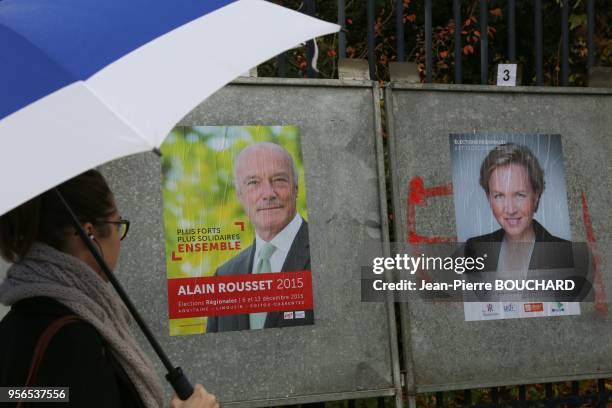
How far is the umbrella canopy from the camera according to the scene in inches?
72.7

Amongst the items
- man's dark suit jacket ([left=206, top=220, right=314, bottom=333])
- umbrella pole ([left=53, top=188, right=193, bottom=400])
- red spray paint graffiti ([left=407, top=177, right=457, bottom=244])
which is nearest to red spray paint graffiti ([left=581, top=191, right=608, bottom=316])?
red spray paint graffiti ([left=407, top=177, right=457, bottom=244])

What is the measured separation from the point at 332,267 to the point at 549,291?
1202 mm

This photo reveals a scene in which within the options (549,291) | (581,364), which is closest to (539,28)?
Answer: (549,291)

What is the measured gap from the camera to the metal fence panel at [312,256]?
4.03 meters

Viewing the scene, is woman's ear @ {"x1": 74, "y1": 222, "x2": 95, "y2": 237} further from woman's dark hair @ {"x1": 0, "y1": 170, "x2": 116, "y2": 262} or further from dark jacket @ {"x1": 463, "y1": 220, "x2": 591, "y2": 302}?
dark jacket @ {"x1": 463, "y1": 220, "x2": 591, "y2": 302}

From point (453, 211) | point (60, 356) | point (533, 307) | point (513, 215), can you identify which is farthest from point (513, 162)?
point (60, 356)

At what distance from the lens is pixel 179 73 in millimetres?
2088

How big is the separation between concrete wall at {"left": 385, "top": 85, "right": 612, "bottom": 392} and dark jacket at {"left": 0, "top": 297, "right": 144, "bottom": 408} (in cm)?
248

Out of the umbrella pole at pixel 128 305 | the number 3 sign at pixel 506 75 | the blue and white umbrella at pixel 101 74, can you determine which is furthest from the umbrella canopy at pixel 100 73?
the number 3 sign at pixel 506 75

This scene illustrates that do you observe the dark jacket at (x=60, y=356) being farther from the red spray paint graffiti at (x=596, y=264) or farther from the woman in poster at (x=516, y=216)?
the red spray paint graffiti at (x=596, y=264)

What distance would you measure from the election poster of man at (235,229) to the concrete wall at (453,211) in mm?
544

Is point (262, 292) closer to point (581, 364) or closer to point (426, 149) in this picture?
point (426, 149)

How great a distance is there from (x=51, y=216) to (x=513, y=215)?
9.68ft

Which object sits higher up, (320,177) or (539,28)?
(539,28)
